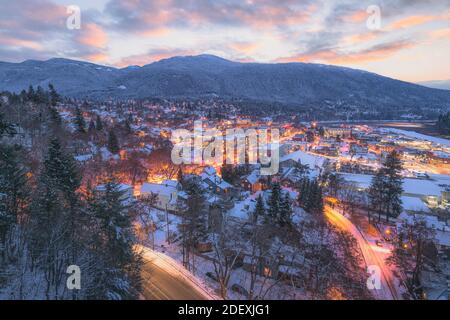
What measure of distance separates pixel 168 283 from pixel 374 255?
665 inches

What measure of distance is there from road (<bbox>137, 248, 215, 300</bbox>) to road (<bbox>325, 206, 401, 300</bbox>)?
1175cm

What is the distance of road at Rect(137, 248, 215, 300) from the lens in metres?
11.8

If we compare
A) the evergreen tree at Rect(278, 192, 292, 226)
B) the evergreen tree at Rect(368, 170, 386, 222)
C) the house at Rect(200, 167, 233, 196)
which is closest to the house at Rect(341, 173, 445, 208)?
the evergreen tree at Rect(368, 170, 386, 222)

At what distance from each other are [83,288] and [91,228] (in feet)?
15.5

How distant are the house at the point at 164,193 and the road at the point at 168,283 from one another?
10.8 metres

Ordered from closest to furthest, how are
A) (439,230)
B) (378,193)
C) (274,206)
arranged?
(439,230)
(274,206)
(378,193)

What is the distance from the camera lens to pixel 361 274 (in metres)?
16.8

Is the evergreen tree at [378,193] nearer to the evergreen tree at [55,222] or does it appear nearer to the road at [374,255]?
the road at [374,255]

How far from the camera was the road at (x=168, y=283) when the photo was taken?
465 inches

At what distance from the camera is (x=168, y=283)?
13.0m

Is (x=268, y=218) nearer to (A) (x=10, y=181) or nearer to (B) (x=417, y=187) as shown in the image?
(A) (x=10, y=181)

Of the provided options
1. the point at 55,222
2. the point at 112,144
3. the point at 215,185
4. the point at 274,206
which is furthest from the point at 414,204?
the point at 112,144
